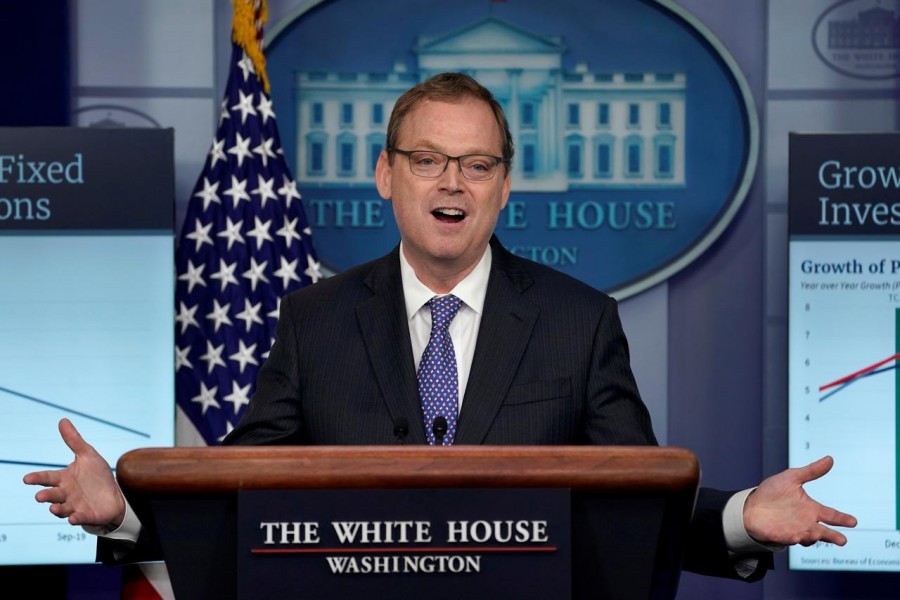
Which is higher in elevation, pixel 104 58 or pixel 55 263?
pixel 104 58

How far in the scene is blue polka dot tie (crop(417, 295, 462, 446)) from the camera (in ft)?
5.73

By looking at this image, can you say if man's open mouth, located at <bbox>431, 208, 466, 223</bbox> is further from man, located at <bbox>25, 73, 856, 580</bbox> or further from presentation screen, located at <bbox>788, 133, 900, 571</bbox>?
presentation screen, located at <bbox>788, 133, 900, 571</bbox>

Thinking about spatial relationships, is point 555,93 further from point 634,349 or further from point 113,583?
point 113,583

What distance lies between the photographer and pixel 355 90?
384cm

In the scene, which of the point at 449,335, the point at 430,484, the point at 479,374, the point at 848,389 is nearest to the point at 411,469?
the point at 430,484

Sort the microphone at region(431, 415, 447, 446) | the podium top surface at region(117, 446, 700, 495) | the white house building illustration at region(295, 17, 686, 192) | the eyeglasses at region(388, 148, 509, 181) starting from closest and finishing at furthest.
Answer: the podium top surface at region(117, 446, 700, 495) → the microphone at region(431, 415, 447, 446) → the eyeglasses at region(388, 148, 509, 181) → the white house building illustration at region(295, 17, 686, 192)

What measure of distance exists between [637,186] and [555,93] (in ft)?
1.37

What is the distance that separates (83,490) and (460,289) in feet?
2.63

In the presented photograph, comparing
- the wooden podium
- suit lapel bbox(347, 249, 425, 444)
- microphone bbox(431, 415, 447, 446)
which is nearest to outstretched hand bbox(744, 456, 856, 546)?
the wooden podium

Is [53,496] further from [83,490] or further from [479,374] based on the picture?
[479,374]

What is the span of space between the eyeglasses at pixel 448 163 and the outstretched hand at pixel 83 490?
78 cm

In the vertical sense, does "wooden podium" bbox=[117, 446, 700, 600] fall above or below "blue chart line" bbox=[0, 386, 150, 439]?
above

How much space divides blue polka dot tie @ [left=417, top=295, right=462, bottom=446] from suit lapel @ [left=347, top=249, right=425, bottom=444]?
1.2 inches

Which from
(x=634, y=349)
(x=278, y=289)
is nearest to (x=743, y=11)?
(x=634, y=349)
